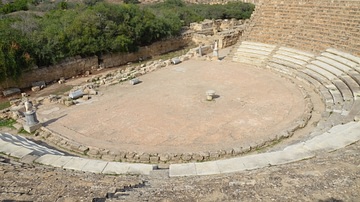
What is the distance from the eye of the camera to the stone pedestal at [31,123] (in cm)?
1271

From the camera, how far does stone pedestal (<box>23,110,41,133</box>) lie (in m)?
12.7

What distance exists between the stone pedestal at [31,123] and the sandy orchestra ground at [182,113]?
51cm

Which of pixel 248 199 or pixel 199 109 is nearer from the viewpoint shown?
pixel 248 199

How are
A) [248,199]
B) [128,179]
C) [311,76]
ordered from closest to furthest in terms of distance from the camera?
[248,199] → [128,179] → [311,76]

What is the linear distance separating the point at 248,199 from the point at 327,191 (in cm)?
152

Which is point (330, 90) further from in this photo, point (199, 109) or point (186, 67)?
point (186, 67)

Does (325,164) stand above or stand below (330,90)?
above

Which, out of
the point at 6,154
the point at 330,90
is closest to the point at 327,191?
the point at 6,154

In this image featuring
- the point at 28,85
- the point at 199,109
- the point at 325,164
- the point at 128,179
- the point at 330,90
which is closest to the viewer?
the point at 325,164

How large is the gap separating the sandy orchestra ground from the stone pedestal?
0.51 m

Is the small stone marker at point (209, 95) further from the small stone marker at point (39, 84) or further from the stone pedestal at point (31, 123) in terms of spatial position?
the small stone marker at point (39, 84)

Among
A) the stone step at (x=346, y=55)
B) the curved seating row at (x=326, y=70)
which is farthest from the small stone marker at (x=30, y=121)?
the stone step at (x=346, y=55)

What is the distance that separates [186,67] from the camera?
68.1ft

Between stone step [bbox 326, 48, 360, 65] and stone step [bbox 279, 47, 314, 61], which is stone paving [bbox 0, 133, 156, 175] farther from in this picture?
stone step [bbox 279, 47, 314, 61]
